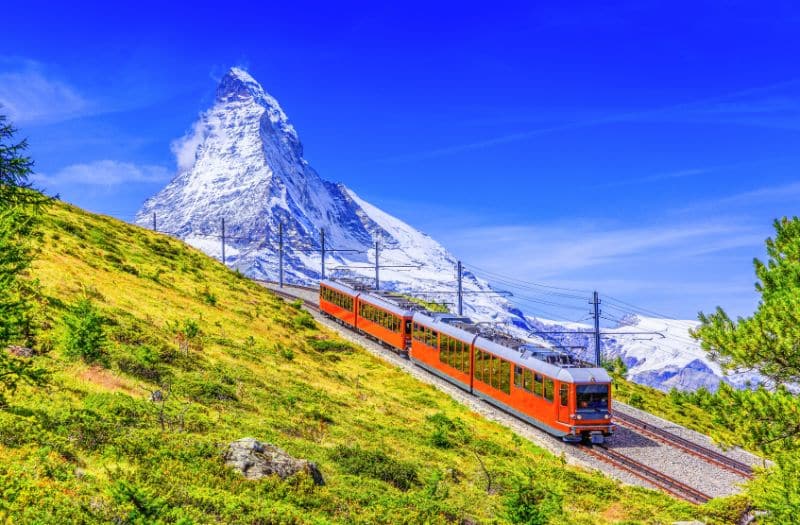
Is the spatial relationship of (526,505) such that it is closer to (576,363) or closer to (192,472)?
(192,472)

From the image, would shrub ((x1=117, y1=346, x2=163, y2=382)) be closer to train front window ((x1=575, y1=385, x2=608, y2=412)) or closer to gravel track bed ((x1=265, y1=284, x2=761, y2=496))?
gravel track bed ((x1=265, y1=284, x2=761, y2=496))

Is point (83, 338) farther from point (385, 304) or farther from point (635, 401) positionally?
point (635, 401)

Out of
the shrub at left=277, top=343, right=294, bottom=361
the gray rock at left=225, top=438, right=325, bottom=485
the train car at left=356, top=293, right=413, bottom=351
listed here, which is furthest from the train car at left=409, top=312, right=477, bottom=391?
the gray rock at left=225, top=438, right=325, bottom=485

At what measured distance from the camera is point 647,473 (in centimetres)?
2483

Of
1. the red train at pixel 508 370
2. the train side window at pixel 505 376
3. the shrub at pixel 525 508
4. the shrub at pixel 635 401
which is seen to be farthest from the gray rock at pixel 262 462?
the shrub at pixel 635 401

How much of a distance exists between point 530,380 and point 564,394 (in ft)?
7.16

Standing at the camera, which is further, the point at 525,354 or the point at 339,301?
the point at 339,301

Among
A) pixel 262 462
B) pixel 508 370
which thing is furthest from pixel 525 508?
pixel 508 370

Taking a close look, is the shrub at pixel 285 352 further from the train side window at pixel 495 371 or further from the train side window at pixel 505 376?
the train side window at pixel 505 376

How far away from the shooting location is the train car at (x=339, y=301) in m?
50.3

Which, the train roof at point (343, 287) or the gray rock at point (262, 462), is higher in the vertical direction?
the train roof at point (343, 287)

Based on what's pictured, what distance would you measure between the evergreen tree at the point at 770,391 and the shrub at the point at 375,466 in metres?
8.11

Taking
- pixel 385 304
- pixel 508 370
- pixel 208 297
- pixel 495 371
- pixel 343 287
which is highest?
pixel 343 287

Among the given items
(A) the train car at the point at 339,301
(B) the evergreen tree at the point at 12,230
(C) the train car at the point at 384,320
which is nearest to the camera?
(B) the evergreen tree at the point at 12,230
